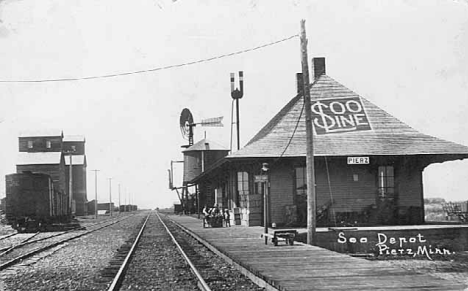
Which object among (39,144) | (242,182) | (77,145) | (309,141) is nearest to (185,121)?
(39,144)

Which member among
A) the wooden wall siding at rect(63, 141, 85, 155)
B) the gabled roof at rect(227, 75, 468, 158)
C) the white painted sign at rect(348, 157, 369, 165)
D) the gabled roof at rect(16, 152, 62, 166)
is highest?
the wooden wall siding at rect(63, 141, 85, 155)

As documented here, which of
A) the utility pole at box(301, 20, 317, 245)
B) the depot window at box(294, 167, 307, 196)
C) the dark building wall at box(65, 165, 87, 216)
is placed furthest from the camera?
the dark building wall at box(65, 165, 87, 216)

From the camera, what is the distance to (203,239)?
20.1m

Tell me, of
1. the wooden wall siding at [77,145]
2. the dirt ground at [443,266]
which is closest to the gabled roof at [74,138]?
the wooden wall siding at [77,145]

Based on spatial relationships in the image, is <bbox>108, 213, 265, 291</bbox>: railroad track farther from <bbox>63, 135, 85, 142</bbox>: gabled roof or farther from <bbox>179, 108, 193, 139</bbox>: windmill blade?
<bbox>63, 135, 85, 142</bbox>: gabled roof

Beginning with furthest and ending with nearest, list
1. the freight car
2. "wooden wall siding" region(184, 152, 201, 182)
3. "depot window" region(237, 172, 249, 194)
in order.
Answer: "wooden wall siding" region(184, 152, 201, 182)
the freight car
"depot window" region(237, 172, 249, 194)

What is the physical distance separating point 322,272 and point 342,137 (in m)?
15.2

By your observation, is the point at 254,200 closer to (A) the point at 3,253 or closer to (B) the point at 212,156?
(A) the point at 3,253

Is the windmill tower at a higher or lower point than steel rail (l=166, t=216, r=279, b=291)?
higher

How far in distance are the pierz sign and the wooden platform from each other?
11061 millimetres

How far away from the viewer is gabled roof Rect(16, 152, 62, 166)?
229 feet

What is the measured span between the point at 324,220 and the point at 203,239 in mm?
5728

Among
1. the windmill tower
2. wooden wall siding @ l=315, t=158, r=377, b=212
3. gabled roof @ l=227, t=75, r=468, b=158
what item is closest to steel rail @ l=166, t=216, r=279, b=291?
gabled roof @ l=227, t=75, r=468, b=158

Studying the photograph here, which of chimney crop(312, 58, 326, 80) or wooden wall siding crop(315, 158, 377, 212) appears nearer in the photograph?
wooden wall siding crop(315, 158, 377, 212)
